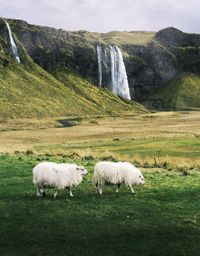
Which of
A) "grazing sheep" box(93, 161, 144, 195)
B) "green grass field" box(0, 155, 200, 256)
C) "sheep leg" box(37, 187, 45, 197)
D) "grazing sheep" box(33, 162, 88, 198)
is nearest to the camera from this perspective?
"green grass field" box(0, 155, 200, 256)

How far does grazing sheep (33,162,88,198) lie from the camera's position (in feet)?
75.7

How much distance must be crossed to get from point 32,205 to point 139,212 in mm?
4770

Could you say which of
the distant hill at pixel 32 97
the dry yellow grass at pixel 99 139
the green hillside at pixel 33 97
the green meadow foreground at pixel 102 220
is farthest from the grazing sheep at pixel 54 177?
the green hillside at pixel 33 97

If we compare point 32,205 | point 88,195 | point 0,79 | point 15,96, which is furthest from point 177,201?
point 0,79

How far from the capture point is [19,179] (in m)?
28.4

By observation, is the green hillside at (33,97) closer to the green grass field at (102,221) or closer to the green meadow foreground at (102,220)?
the green meadow foreground at (102,220)

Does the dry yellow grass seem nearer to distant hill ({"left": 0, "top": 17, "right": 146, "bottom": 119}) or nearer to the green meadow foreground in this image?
the green meadow foreground

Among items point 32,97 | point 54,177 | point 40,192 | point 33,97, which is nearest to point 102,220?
point 54,177

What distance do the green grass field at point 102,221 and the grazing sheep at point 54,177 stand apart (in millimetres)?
589

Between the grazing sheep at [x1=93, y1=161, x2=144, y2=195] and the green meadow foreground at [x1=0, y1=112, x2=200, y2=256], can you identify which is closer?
the green meadow foreground at [x1=0, y1=112, x2=200, y2=256]

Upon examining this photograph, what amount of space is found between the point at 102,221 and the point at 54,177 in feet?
15.2

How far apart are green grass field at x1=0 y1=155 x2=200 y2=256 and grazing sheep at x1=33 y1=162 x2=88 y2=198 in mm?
589

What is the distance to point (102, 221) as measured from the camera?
1933 centimetres

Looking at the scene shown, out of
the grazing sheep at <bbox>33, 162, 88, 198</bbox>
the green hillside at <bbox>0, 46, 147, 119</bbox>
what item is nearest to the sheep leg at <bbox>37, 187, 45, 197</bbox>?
the grazing sheep at <bbox>33, 162, 88, 198</bbox>
